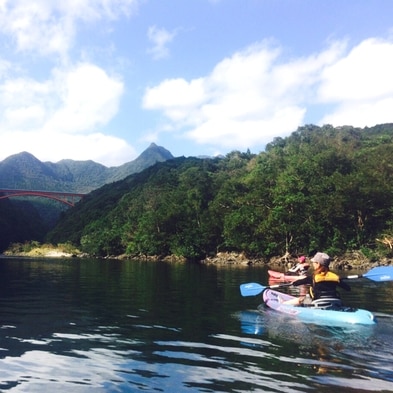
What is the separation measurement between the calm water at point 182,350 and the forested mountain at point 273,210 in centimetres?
3665

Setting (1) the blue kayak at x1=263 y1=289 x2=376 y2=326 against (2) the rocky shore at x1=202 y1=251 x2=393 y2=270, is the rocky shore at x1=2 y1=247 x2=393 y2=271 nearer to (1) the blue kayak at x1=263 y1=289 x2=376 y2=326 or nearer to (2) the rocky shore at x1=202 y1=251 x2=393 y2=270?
(2) the rocky shore at x1=202 y1=251 x2=393 y2=270

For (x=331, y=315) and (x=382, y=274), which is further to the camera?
(x=382, y=274)

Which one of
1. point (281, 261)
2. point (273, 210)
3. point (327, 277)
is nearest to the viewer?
point (327, 277)

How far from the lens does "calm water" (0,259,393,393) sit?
20.2 ft

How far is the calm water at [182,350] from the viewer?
20.2 feet

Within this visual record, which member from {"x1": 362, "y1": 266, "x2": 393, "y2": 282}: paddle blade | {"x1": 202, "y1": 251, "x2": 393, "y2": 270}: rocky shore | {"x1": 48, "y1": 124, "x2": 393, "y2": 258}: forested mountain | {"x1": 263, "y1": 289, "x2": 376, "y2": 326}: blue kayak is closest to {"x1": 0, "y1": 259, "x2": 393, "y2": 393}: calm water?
{"x1": 263, "y1": 289, "x2": 376, "y2": 326}: blue kayak

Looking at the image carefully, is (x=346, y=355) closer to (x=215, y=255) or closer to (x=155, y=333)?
(x=155, y=333)

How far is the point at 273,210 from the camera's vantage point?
5219cm

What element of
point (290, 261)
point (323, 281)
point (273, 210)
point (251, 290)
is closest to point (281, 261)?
point (290, 261)

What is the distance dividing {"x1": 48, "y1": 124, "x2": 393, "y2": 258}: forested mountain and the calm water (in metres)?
36.6

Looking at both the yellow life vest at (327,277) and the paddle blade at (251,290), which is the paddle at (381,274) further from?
the paddle blade at (251,290)

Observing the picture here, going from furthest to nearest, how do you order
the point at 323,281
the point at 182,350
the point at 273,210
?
the point at 273,210 < the point at 323,281 < the point at 182,350

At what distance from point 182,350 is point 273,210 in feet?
148

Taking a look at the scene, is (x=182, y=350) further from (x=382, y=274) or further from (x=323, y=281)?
(x=382, y=274)
